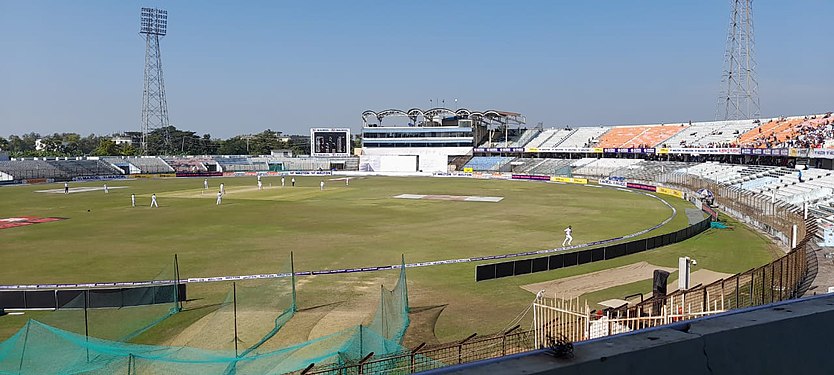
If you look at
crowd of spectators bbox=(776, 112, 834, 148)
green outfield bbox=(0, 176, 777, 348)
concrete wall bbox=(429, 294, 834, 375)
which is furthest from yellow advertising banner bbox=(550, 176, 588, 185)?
concrete wall bbox=(429, 294, 834, 375)

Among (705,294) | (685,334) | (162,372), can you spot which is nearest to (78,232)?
(162,372)

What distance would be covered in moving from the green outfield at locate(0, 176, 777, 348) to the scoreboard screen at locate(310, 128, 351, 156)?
200 feet

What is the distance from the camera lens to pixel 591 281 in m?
23.7

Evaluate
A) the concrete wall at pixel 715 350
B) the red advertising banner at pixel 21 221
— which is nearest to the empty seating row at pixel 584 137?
the red advertising banner at pixel 21 221

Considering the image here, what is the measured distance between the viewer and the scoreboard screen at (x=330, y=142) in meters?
123

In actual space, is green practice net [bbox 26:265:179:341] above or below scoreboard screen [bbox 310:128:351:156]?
below

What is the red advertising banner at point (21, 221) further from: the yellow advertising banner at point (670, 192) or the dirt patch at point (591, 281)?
the yellow advertising banner at point (670, 192)

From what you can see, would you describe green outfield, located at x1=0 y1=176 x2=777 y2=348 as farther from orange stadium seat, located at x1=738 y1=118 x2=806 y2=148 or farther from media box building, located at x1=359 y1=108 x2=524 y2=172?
media box building, located at x1=359 y1=108 x2=524 y2=172

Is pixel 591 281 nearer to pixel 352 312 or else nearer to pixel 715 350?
pixel 352 312

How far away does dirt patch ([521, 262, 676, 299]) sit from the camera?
2197 centimetres

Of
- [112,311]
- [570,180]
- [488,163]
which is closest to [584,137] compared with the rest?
[488,163]

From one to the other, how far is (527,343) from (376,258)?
50.2ft

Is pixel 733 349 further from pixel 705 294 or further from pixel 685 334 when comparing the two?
pixel 705 294

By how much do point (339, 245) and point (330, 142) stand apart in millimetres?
92426
